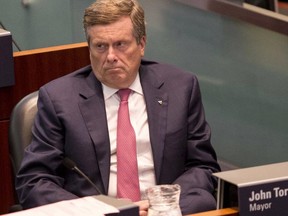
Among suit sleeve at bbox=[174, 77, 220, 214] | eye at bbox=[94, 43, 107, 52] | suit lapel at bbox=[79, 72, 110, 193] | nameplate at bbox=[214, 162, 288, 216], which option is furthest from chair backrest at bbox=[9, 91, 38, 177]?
nameplate at bbox=[214, 162, 288, 216]

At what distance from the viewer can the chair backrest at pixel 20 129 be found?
320 centimetres

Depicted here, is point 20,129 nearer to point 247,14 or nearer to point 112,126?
point 112,126

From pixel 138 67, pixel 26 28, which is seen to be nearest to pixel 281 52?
pixel 138 67

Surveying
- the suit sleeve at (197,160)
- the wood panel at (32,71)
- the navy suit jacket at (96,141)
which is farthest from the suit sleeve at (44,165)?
the wood panel at (32,71)

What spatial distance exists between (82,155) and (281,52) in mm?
1838

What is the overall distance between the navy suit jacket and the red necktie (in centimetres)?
4

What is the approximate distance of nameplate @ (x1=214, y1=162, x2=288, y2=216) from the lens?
6.85 feet

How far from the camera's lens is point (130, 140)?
308 centimetres

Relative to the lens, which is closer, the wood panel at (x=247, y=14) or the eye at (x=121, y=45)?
the eye at (x=121, y=45)

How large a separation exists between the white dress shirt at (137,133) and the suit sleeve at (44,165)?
172mm

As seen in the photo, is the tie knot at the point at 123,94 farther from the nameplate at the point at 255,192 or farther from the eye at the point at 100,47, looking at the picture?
the nameplate at the point at 255,192

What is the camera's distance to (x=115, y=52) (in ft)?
10.2

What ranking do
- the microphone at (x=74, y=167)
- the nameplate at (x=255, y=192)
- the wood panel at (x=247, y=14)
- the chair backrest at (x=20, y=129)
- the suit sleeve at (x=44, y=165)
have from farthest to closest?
the wood panel at (x=247, y=14) → the chair backrest at (x=20, y=129) → the suit sleeve at (x=44, y=165) → the microphone at (x=74, y=167) → the nameplate at (x=255, y=192)

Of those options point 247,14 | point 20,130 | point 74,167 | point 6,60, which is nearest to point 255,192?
point 74,167
